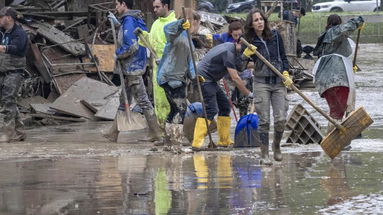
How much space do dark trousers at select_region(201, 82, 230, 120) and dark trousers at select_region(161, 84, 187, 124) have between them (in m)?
0.27

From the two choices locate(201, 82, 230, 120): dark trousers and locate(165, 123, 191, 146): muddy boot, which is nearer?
locate(165, 123, 191, 146): muddy boot

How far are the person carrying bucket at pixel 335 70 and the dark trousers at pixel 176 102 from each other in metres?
1.81

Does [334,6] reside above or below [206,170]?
below

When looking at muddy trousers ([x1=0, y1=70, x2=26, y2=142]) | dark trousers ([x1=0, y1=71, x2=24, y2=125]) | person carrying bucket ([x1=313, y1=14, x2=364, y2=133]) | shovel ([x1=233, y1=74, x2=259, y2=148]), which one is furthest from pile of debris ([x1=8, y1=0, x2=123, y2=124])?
person carrying bucket ([x1=313, y1=14, x2=364, y2=133])

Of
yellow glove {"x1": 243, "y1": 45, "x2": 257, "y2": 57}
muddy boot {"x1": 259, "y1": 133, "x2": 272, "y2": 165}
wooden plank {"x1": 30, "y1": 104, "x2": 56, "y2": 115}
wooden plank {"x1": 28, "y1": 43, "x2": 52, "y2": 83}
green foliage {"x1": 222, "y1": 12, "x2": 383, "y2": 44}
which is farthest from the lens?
green foliage {"x1": 222, "y1": 12, "x2": 383, "y2": 44}

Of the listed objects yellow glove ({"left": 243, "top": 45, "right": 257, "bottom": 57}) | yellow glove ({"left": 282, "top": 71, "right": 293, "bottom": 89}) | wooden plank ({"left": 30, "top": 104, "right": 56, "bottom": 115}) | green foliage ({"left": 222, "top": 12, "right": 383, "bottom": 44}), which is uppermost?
yellow glove ({"left": 243, "top": 45, "right": 257, "bottom": 57})

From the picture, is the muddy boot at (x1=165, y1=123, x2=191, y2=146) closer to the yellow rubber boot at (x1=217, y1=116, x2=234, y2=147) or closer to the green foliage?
the yellow rubber boot at (x1=217, y1=116, x2=234, y2=147)

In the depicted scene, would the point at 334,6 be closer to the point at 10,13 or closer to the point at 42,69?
the point at 42,69

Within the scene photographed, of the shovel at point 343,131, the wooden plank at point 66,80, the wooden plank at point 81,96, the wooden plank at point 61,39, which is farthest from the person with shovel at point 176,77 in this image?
the wooden plank at point 61,39

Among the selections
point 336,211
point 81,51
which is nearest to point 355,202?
point 336,211

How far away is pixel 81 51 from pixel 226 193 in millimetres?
10208

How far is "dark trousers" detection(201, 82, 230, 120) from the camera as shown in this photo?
13094mm

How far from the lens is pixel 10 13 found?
46.6ft

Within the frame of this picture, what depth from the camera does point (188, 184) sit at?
10219 millimetres
